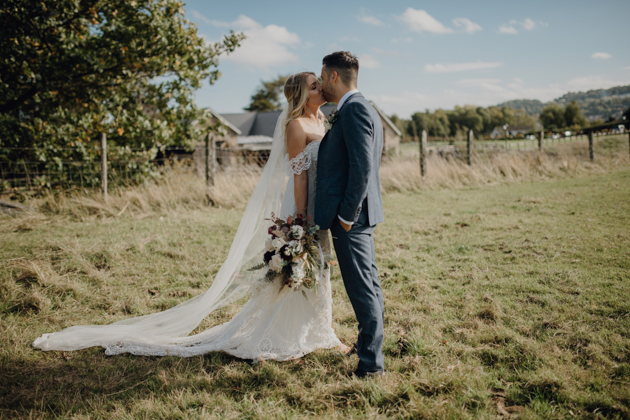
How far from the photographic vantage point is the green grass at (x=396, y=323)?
7.98 feet

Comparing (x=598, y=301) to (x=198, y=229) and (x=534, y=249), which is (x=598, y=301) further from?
(x=198, y=229)

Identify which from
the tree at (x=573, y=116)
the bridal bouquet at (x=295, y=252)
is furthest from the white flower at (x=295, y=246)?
the tree at (x=573, y=116)

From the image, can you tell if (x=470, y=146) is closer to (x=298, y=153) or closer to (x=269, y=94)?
(x=298, y=153)

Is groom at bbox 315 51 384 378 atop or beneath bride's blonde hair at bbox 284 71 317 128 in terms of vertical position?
beneath

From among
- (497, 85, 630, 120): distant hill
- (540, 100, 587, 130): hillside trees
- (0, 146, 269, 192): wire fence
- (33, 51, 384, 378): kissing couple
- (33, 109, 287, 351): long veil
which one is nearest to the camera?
(33, 51, 384, 378): kissing couple

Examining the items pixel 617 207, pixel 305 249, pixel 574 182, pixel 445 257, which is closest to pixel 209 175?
pixel 445 257

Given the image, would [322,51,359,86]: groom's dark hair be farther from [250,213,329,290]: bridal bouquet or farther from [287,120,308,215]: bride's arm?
[250,213,329,290]: bridal bouquet

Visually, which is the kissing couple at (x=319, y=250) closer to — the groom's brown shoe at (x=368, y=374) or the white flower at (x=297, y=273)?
the groom's brown shoe at (x=368, y=374)

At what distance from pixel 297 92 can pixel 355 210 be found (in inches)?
45.3

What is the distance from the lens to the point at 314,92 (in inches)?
115

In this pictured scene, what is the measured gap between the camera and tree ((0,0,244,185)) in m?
8.61

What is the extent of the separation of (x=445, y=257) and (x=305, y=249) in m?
3.14


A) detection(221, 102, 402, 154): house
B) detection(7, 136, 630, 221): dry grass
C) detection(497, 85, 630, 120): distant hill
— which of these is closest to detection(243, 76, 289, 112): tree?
detection(221, 102, 402, 154): house

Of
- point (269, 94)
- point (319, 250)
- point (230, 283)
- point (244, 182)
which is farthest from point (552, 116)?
point (230, 283)
